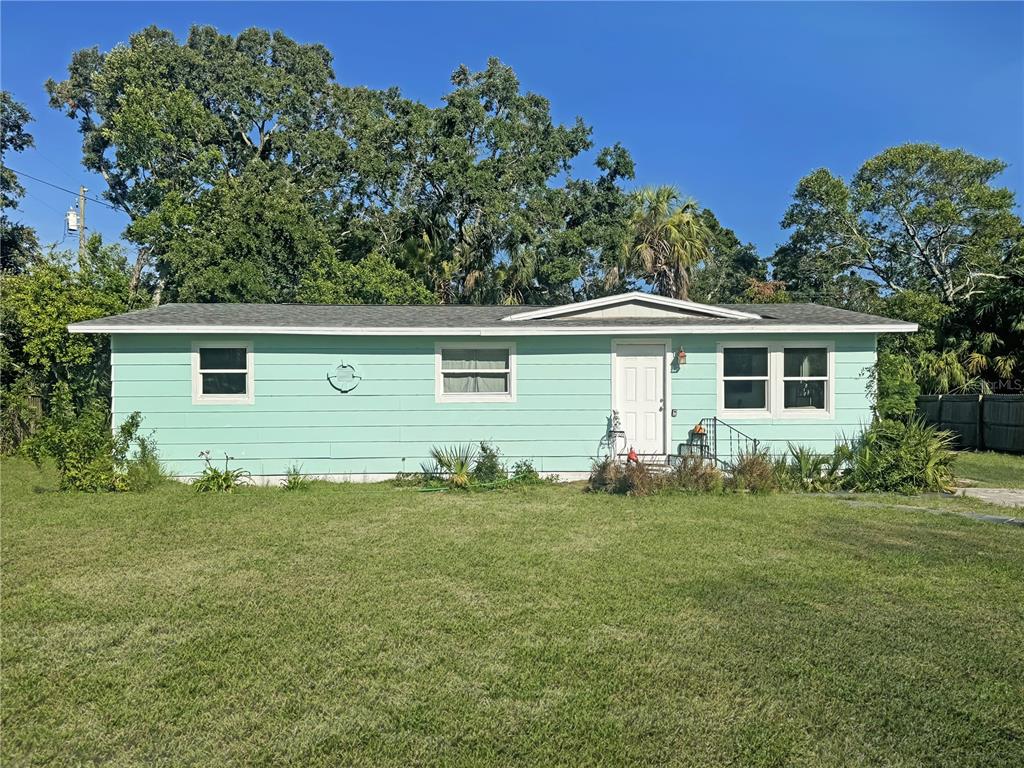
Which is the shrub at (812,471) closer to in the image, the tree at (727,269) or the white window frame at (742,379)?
the white window frame at (742,379)

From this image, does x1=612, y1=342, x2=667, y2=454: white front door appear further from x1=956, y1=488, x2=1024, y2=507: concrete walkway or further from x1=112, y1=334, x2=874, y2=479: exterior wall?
x1=956, y1=488, x2=1024, y2=507: concrete walkway

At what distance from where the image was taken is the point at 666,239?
76.2 ft

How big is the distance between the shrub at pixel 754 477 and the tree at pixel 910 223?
17.8m

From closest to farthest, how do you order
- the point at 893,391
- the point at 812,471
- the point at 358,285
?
1. the point at 812,471
2. the point at 893,391
3. the point at 358,285

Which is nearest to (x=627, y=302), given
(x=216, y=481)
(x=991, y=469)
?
(x=216, y=481)

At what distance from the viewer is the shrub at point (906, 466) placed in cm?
1025

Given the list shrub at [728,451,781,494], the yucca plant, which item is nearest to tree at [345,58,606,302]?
the yucca plant

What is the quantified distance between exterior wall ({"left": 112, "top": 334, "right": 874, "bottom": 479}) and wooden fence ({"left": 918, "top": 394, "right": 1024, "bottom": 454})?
21.1 ft

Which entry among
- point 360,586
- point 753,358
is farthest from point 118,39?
point 360,586

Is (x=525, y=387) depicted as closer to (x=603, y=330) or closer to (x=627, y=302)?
(x=603, y=330)

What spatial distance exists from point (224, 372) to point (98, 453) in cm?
210

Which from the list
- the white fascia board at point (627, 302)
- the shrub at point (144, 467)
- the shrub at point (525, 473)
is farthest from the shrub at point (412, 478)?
the shrub at point (144, 467)

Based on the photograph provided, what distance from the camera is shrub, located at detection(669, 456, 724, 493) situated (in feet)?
31.8

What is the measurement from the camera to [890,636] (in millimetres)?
4359
